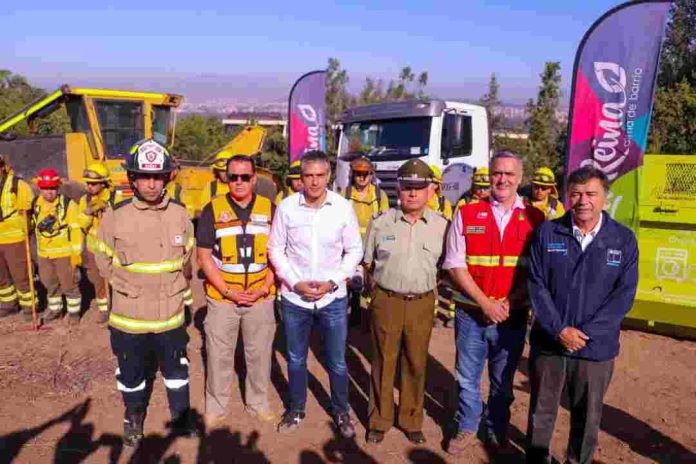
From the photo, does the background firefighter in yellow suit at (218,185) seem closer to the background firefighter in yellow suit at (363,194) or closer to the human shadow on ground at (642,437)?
the background firefighter in yellow suit at (363,194)

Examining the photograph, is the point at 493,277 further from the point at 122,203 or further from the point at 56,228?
the point at 56,228

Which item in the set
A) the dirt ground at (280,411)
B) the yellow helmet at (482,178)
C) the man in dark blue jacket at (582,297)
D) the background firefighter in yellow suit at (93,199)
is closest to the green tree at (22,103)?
the background firefighter in yellow suit at (93,199)

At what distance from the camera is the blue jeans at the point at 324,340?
12.9 feet

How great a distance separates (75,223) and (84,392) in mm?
2381

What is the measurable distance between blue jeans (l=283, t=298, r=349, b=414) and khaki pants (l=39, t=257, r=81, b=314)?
3.75 meters

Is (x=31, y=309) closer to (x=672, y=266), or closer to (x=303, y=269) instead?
(x=303, y=269)

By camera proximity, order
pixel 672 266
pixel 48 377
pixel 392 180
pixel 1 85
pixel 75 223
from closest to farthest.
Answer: pixel 48 377 → pixel 672 266 → pixel 75 223 → pixel 392 180 → pixel 1 85

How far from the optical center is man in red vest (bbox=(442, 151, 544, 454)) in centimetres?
349

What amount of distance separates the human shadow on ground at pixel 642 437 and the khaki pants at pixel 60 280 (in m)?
5.65

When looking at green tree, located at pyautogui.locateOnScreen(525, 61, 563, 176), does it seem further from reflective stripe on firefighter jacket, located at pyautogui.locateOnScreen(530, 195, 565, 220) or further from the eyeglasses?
the eyeglasses

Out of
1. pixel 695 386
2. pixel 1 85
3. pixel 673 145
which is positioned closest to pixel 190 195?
pixel 695 386

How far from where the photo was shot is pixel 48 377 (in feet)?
16.6

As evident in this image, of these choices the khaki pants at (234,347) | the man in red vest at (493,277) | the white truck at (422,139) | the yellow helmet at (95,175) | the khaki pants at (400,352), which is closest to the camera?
the man in red vest at (493,277)

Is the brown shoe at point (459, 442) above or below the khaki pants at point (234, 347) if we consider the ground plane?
below
